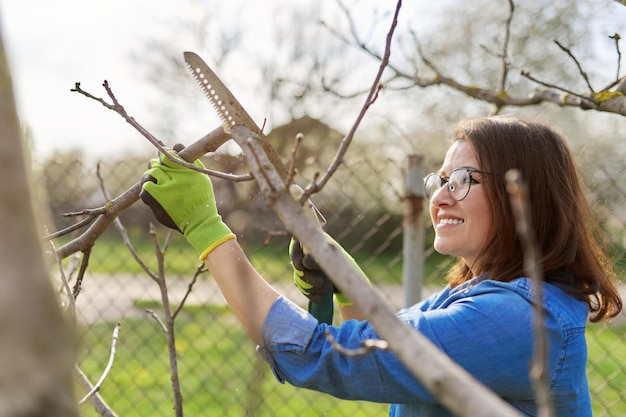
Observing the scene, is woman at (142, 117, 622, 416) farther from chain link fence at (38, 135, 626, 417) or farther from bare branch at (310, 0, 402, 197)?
chain link fence at (38, 135, 626, 417)

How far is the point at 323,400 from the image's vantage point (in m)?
4.07

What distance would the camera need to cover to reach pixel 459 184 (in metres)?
1.64

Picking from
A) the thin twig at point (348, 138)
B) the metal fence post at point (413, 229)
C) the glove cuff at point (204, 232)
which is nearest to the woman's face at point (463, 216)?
the glove cuff at point (204, 232)

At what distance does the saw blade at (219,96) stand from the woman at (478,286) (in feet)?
0.65

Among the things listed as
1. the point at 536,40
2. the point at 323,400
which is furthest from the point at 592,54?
the point at 323,400

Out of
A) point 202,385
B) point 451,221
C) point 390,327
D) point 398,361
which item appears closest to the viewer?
point 390,327

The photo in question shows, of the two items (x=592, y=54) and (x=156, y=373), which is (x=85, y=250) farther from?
(x=592, y=54)

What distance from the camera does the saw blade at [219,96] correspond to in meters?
1.33

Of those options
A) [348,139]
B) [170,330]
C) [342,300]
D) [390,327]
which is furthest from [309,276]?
[390,327]

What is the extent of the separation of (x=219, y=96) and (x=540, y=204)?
76cm

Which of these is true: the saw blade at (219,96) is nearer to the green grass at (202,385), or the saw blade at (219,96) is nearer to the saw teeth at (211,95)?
the saw teeth at (211,95)

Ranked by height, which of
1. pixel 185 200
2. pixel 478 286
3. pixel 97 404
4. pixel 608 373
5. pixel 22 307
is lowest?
pixel 608 373

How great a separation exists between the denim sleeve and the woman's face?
0.30 metres

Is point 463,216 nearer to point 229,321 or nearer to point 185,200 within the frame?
point 185,200
